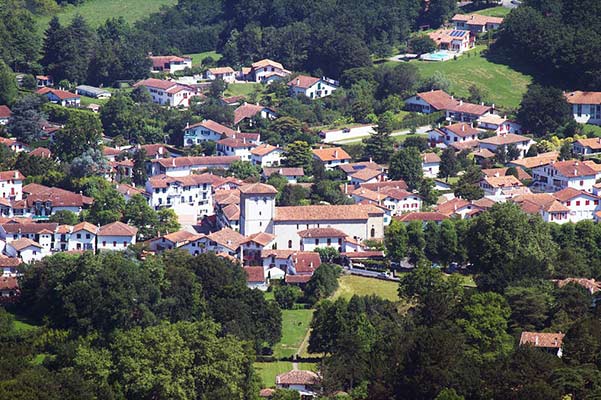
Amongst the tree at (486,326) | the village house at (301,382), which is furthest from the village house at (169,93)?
the village house at (301,382)

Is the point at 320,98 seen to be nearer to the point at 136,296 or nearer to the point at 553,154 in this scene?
the point at 553,154

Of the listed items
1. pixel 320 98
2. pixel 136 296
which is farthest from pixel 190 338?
pixel 320 98

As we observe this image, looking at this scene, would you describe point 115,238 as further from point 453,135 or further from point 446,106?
point 446,106

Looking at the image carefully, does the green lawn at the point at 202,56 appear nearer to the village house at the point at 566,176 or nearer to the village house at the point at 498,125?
the village house at the point at 498,125

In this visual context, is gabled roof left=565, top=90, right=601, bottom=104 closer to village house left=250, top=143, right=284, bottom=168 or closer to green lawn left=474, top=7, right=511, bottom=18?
green lawn left=474, top=7, right=511, bottom=18

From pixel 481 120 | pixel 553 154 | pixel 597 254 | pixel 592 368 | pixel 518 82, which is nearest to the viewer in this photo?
pixel 592 368

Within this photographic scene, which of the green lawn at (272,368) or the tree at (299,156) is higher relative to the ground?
the tree at (299,156)
